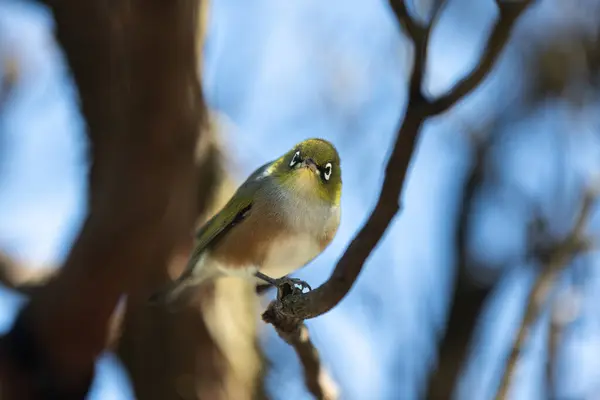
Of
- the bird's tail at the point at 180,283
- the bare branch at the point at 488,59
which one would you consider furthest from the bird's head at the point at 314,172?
the bare branch at the point at 488,59

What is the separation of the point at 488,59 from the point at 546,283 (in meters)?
2.43

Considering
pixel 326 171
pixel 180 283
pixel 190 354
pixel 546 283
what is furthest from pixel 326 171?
pixel 190 354

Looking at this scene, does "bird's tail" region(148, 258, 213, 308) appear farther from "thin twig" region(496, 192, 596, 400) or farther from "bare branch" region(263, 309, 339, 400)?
"thin twig" region(496, 192, 596, 400)

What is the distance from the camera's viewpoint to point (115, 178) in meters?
4.57

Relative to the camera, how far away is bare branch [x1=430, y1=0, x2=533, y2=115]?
97.1 inches

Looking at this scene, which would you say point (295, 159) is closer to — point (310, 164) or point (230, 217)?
point (310, 164)

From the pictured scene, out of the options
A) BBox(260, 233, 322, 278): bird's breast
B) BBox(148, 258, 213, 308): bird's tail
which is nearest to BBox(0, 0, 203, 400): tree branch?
BBox(148, 258, 213, 308): bird's tail

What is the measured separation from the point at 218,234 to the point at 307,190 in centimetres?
64

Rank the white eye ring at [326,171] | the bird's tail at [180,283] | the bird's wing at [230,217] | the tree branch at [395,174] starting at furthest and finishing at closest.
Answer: the bird's tail at [180,283]
the bird's wing at [230,217]
the white eye ring at [326,171]
the tree branch at [395,174]

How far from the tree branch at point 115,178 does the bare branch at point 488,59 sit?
2419 millimetres

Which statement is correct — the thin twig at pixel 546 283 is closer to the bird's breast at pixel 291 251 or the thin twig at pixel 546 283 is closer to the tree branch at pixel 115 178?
the bird's breast at pixel 291 251

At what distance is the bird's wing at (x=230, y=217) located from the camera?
14.0 ft

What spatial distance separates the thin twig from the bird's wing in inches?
67.3

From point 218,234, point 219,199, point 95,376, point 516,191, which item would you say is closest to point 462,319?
point 516,191
